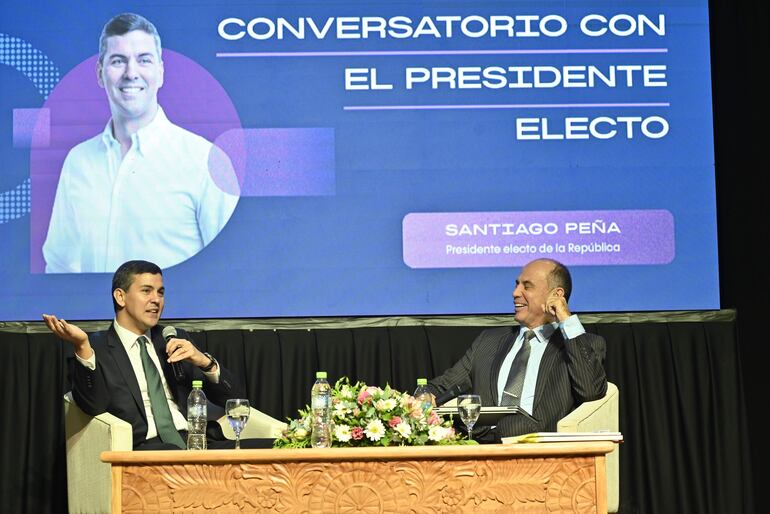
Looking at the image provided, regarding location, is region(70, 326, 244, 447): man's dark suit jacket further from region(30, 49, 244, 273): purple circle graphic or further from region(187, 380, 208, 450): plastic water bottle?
region(30, 49, 244, 273): purple circle graphic

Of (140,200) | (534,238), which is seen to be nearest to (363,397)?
(534,238)

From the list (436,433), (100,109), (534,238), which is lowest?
(436,433)

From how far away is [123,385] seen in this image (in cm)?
438

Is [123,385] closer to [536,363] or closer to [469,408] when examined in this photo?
[469,408]

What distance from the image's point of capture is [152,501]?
328cm

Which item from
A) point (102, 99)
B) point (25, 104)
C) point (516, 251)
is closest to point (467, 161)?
point (516, 251)

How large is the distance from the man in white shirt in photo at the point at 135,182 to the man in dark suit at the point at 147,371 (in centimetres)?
78

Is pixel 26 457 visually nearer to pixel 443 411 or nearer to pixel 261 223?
pixel 261 223

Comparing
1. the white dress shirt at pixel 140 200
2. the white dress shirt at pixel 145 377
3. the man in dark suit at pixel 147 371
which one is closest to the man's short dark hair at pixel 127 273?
the man in dark suit at pixel 147 371

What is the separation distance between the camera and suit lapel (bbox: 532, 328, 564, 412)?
15.0 ft

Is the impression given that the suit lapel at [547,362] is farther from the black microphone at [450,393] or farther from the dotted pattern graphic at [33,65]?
the dotted pattern graphic at [33,65]

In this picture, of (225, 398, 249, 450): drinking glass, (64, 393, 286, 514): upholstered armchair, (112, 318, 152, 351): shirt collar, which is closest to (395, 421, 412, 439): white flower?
(225, 398, 249, 450): drinking glass

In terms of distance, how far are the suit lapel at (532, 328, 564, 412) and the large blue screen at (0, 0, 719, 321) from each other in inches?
27.4

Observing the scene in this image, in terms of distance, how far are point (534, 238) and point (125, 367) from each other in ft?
6.84
